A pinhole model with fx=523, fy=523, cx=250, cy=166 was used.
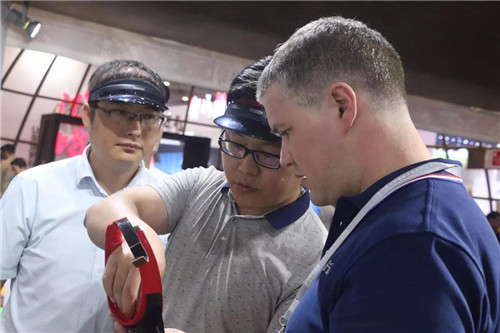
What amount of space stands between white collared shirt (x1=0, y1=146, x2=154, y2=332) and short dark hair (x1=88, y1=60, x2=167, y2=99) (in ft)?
1.25

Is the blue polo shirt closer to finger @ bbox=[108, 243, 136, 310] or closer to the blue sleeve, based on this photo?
the blue sleeve

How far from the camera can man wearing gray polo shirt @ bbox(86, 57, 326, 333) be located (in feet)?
3.89

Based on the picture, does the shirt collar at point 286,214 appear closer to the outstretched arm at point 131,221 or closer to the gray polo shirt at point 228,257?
the gray polo shirt at point 228,257

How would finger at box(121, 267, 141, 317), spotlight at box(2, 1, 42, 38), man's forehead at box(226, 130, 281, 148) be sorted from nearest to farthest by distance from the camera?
finger at box(121, 267, 141, 317) → man's forehead at box(226, 130, 281, 148) → spotlight at box(2, 1, 42, 38)

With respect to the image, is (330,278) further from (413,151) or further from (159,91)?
(159,91)

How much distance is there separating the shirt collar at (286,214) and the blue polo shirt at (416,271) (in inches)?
17.3

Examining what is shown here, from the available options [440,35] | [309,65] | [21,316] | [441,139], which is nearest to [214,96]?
[440,35]

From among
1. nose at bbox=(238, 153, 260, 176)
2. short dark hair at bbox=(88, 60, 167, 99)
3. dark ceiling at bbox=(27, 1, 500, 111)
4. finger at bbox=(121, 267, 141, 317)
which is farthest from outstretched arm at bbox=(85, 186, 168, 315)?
dark ceiling at bbox=(27, 1, 500, 111)

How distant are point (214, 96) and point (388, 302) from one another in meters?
7.45

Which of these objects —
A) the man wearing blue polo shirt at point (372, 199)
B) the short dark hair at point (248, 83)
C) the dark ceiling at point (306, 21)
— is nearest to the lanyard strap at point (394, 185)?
the man wearing blue polo shirt at point (372, 199)

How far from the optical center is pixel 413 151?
0.85 m

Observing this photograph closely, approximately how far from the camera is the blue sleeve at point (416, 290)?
671mm

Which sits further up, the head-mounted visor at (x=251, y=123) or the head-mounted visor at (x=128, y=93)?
the head-mounted visor at (x=128, y=93)

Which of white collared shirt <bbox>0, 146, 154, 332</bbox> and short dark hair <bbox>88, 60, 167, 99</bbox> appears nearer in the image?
white collared shirt <bbox>0, 146, 154, 332</bbox>
